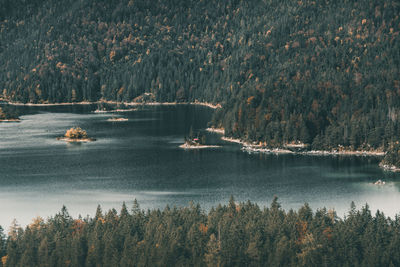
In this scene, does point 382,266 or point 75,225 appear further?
point 75,225

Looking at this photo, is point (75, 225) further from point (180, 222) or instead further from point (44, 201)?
point (44, 201)

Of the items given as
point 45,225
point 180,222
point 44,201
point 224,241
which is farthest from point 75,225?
point 44,201

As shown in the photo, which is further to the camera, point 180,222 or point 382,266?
point 180,222

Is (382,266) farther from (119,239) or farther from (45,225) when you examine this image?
(45,225)

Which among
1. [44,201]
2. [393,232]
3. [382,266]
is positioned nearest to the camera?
[382,266]

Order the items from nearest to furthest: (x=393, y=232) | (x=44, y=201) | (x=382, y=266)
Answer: (x=382, y=266) < (x=393, y=232) < (x=44, y=201)

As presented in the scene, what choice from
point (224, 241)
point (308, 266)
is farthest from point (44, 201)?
point (308, 266)
